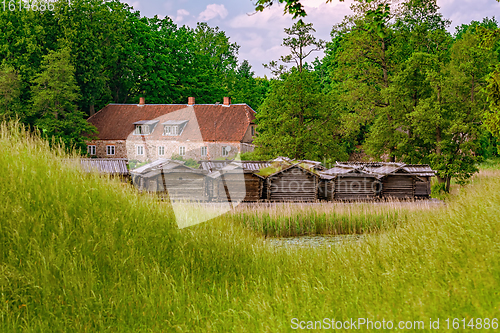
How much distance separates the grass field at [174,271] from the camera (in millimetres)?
4938

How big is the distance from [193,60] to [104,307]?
48.8m

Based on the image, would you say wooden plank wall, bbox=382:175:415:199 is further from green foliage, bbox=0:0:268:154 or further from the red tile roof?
green foliage, bbox=0:0:268:154

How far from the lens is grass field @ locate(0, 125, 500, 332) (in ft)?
16.2

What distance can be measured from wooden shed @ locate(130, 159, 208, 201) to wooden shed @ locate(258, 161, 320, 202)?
9.63 feet

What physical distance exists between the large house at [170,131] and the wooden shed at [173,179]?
23420 millimetres

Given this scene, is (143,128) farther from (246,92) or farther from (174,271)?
(174,271)

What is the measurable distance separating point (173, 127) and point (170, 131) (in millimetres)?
620

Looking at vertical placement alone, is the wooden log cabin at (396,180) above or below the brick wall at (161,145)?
below

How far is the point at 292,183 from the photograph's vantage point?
1762 cm

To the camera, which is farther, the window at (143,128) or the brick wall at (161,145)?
the window at (143,128)

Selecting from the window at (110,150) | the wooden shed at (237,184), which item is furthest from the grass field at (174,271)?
the window at (110,150)

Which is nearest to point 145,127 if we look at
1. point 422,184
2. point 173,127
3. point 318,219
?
point 173,127

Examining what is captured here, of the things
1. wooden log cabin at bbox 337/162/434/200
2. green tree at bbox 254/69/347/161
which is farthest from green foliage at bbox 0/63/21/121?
wooden log cabin at bbox 337/162/434/200

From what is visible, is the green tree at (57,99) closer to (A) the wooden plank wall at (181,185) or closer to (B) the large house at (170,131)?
(B) the large house at (170,131)
